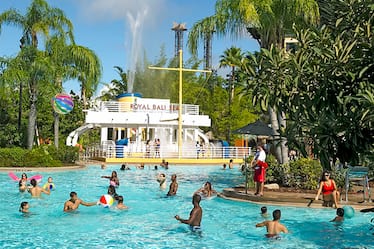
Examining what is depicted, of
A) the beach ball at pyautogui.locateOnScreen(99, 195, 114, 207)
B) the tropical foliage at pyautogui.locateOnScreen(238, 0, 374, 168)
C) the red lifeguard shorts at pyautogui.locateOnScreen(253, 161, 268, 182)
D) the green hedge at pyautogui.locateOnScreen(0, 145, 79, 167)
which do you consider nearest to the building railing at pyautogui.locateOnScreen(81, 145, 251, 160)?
the green hedge at pyautogui.locateOnScreen(0, 145, 79, 167)

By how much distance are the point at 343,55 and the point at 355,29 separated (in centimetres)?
35

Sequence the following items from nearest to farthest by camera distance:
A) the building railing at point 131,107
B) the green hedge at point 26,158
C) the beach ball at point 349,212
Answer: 1. the beach ball at point 349,212
2. the green hedge at point 26,158
3. the building railing at point 131,107

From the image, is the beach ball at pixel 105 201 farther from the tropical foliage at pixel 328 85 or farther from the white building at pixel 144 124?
the white building at pixel 144 124

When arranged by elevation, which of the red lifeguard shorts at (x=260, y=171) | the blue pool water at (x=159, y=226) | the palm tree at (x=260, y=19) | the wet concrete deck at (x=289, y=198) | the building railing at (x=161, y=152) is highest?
the palm tree at (x=260, y=19)

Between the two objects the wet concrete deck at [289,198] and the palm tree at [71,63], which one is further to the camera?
the palm tree at [71,63]

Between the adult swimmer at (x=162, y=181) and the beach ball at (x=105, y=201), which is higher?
the adult swimmer at (x=162, y=181)

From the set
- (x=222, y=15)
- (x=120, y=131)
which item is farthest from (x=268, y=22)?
(x=120, y=131)

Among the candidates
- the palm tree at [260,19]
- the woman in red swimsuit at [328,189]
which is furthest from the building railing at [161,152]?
the woman in red swimsuit at [328,189]

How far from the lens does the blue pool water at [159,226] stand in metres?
10.5

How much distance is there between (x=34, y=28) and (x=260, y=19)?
16962 millimetres

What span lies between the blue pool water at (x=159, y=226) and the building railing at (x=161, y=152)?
1633 centimetres

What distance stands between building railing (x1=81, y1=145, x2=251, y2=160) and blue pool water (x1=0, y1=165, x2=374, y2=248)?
1633 cm

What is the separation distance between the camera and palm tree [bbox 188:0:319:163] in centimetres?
1848

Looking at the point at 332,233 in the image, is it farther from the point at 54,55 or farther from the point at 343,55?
the point at 54,55
